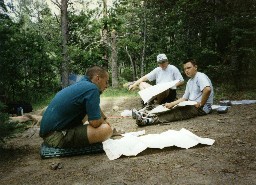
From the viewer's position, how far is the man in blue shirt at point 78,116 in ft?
12.8

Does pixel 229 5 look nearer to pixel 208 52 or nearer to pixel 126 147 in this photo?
pixel 208 52

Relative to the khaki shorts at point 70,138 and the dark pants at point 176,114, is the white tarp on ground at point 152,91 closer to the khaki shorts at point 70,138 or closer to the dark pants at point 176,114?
the dark pants at point 176,114

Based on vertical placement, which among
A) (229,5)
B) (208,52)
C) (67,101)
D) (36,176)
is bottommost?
(36,176)

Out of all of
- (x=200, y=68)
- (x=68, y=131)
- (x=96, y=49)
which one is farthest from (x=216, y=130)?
(x=96, y=49)

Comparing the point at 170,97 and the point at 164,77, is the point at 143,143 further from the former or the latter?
the point at 164,77

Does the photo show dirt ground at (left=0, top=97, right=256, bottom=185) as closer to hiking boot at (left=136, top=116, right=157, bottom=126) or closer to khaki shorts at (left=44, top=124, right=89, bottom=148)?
khaki shorts at (left=44, top=124, right=89, bottom=148)

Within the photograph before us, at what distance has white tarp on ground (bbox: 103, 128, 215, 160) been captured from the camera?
386cm

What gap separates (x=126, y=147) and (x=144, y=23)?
43.9 ft

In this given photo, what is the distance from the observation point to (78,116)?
4.19m

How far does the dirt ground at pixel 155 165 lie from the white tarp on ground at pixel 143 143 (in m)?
0.06

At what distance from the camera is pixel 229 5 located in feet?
33.9

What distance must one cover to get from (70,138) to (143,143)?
3.08ft

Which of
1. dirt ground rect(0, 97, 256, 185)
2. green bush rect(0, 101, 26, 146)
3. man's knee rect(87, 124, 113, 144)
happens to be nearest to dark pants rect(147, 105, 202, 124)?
dirt ground rect(0, 97, 256, 185)

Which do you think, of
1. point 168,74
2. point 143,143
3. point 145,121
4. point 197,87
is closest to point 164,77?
point 168,74
